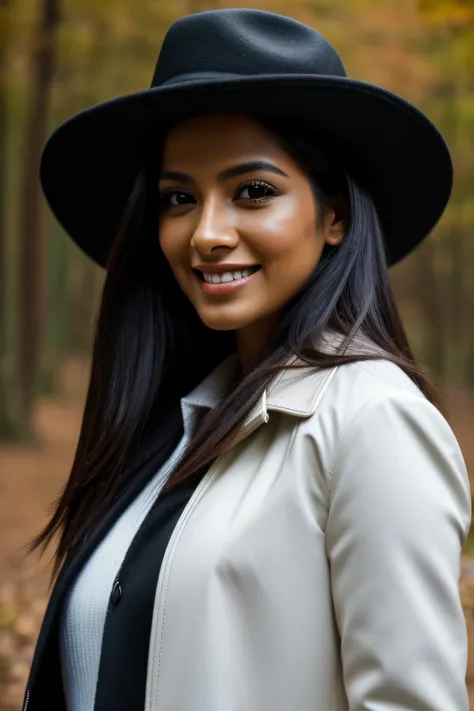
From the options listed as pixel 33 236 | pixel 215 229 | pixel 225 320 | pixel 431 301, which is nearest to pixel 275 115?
pixel 215 229

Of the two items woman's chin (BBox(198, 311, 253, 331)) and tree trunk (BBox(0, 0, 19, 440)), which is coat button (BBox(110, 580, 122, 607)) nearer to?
woman's chin (BBox(198, 311, 253, 331))

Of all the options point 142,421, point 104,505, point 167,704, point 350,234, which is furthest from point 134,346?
point 167,704

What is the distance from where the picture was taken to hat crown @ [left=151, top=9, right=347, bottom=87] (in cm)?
160

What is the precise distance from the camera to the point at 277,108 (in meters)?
1.57

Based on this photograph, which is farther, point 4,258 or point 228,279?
point 4,258

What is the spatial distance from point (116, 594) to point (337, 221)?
839 mm

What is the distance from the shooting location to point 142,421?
1948mm

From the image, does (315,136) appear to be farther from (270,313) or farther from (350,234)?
(270,313)

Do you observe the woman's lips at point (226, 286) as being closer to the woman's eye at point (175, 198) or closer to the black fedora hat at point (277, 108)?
the woman's eye at point (175, 198)

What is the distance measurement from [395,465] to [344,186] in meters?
0.71

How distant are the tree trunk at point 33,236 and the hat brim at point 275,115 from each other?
Result: 18.1 ft

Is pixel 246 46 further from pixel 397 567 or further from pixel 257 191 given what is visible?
pixel 397 567

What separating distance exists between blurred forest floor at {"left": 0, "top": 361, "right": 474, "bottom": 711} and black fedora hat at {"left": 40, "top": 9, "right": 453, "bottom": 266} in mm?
1446

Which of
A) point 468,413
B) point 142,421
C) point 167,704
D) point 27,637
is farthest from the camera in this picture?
point 468,413
